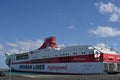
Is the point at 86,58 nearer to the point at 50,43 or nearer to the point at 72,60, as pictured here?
the point at 72,60

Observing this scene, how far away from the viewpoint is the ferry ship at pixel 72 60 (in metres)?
65.6

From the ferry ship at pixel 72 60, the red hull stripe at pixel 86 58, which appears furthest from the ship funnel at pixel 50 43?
the red hull stripe at pixel 86 58

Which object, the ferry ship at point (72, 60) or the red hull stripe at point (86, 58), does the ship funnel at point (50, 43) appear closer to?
the ferry ship at point (72, 60)

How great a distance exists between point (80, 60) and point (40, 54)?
78.6 feet

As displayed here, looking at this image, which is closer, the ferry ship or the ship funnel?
the ferry ship

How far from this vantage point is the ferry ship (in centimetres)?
6556

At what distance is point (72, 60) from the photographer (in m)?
72.6

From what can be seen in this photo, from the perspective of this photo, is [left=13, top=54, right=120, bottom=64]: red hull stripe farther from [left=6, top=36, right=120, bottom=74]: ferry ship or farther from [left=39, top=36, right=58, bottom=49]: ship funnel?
[left=39, top=36, right=58, bottom=49]: ship funnel

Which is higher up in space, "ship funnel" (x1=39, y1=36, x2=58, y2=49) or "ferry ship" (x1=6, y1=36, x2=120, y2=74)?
"ship funnel" (x1=39, y1=36, x2=58, y2=49)

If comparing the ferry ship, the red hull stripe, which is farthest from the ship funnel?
the red hull stripe

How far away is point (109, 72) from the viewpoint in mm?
62812

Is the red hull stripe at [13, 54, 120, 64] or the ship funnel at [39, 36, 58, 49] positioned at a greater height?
the ship funnel at [39, 36, 58, 49]

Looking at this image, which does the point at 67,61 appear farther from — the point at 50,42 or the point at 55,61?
the point at 50,42

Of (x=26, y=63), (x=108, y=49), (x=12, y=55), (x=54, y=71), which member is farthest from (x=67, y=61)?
(x=12, y=55)
